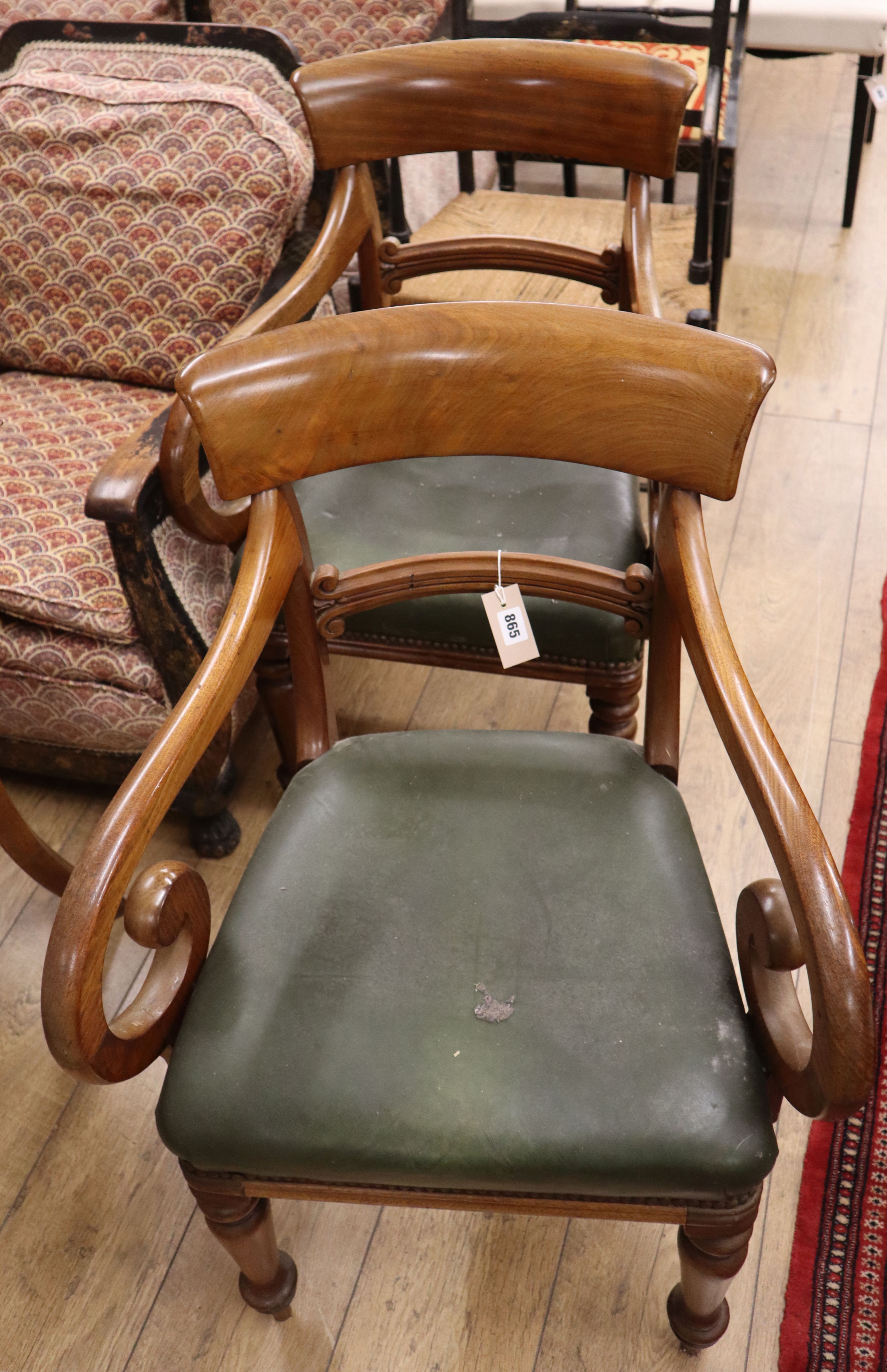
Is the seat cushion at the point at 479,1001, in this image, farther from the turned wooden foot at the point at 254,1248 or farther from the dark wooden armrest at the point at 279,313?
the dark wooden armrest at the point at 279,313

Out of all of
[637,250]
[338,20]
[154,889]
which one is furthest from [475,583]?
[338,20]

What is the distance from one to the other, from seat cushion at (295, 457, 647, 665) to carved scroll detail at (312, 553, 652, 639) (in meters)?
0.16

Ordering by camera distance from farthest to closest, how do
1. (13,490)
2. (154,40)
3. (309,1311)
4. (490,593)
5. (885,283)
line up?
(885,283)
(154,40)
(13,490)
(309,1311)
(490,593)

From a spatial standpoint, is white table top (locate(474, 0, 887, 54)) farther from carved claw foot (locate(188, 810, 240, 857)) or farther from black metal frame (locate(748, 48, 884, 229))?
carved claw foot (locate(188, 810, 240, 857))

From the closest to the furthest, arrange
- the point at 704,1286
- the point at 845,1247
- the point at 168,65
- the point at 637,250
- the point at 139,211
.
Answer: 1. the point at 704,1286
2. the point at 845,1247
3. the point at 637,250
4. the point at 139,211
5. the point at 168,65

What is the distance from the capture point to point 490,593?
1102 mm

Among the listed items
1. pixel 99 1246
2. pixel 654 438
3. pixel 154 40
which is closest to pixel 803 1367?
pixel 99 1246

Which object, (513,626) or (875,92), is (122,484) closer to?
(513,626)

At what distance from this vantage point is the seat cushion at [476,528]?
4.27 ft

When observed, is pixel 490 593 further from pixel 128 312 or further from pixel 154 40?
pixel 154 40

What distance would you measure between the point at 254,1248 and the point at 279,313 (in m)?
1.03

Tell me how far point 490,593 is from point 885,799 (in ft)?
2.77

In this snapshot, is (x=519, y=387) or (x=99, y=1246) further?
(x=99, y=1246)

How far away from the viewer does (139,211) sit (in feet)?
5.60
